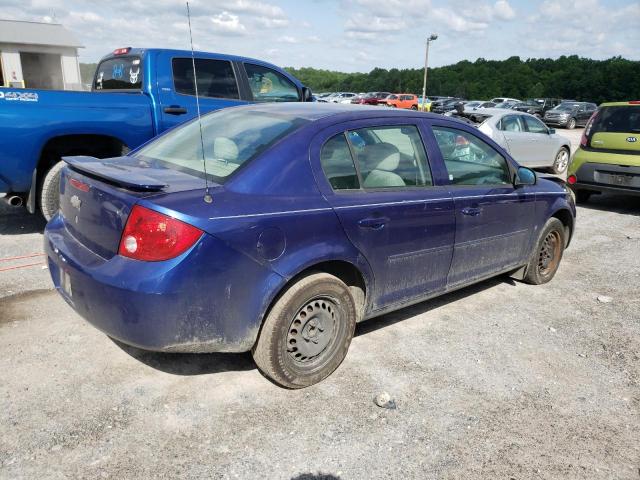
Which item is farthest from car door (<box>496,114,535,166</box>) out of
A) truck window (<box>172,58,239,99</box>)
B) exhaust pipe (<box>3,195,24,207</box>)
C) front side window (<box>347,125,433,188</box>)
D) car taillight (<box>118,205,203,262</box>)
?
car taillight (<box>118,205,203,262</box>)

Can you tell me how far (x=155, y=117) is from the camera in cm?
623

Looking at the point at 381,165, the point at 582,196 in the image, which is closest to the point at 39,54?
the point at 582,196

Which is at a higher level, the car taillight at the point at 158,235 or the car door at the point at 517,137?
the car taillight at the point at 158,235

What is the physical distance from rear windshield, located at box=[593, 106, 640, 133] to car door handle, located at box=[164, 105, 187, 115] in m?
6.76

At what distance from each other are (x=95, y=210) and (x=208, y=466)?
1.47m

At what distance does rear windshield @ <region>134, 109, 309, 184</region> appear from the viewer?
309 centimetres

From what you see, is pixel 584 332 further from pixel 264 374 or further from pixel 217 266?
pixel 217 266

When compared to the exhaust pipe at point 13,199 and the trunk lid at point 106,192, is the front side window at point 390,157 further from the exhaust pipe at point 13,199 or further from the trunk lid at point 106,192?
the exhaust pipe at point 13,199

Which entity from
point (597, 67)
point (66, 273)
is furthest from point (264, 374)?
point (597, 67)

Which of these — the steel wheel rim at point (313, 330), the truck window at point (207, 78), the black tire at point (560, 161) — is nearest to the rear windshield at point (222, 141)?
the steel wheel rim at point (313, 330)

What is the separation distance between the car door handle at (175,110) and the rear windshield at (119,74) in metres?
0.55

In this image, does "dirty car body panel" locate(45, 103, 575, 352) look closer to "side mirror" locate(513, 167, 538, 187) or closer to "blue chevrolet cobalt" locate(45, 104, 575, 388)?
"blue chevrolet cobalt" locate(45, 104, 575, 388)

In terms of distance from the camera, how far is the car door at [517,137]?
37.7 feet

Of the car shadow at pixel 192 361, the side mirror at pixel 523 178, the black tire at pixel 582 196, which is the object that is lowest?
the black tire at pixel 582 196
